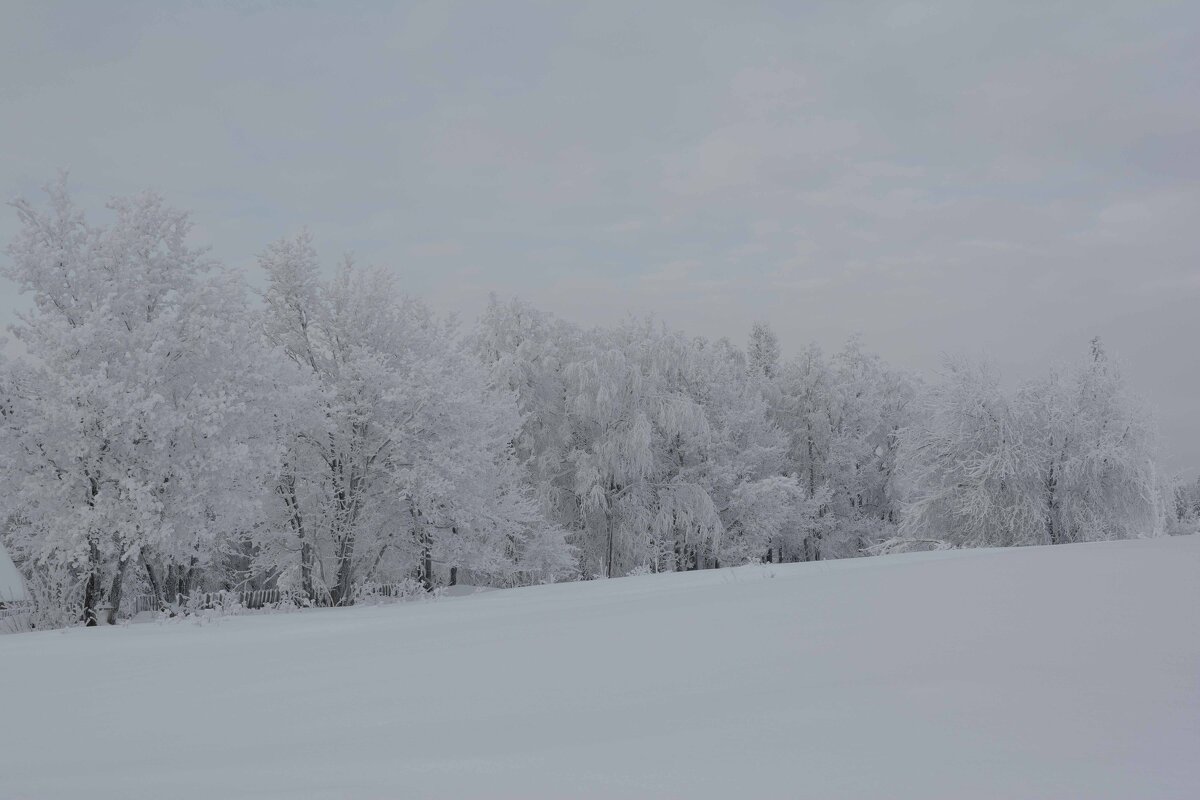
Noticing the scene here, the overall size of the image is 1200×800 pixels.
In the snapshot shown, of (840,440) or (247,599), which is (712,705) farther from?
(840,440)

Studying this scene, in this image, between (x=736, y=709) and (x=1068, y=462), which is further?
(x=1068, y=462)

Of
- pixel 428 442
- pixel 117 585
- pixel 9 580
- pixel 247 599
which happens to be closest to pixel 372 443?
pixel 428 442

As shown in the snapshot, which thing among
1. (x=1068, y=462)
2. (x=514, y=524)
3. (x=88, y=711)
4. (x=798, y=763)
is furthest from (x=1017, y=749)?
(x=1068, y=462)

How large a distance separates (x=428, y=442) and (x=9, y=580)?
9515mm

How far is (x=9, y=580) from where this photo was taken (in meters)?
18.8

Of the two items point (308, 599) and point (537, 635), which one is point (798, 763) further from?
point (308, 599)

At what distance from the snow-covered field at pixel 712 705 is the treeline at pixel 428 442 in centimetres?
915

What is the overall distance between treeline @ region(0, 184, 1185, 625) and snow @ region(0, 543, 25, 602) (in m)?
2.15

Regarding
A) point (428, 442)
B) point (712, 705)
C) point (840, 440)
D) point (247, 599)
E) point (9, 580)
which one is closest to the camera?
point (712, 705)

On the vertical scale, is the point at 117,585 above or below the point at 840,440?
below

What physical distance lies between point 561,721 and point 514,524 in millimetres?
18408

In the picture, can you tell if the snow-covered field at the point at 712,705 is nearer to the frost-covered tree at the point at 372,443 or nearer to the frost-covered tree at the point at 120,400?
the frost-covered tree at the point at 120,400

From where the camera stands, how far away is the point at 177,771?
9.89 ft

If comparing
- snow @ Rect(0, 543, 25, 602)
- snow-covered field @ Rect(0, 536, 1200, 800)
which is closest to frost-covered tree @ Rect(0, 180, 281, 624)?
snow @ Rect(0, 543, 25, 602)
